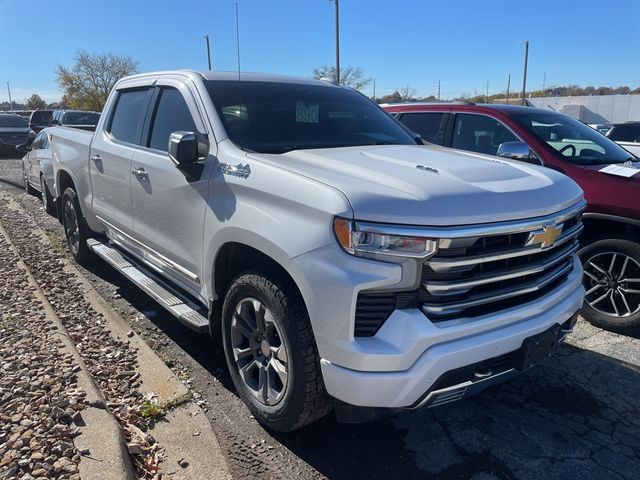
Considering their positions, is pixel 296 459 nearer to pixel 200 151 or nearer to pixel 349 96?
pixel 200 151

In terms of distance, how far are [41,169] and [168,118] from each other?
5705 millimetres

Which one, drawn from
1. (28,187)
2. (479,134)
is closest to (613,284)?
(479,134)

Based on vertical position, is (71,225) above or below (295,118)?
below

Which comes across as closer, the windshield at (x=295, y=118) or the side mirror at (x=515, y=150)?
the windshield at (x=295, y=118)

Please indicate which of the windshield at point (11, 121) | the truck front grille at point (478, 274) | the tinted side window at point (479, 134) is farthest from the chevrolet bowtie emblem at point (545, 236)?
the windshield at point (11, 121)

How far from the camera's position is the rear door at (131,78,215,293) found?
128 inches

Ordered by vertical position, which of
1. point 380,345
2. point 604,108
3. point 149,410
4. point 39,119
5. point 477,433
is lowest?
point 477,433

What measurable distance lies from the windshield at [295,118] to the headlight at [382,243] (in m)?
1.08

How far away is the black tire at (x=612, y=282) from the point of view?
4.20m

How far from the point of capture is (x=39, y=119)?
23.6 meters

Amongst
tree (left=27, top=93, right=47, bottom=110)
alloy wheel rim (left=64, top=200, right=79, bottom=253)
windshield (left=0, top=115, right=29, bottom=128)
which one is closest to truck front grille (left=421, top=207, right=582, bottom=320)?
alloy wheel rim (left=64, top=200, right=79, bottom=253)

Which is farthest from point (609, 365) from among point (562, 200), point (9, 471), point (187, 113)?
point (9, 471)

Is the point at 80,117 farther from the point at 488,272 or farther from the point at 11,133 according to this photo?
the point at 488,272

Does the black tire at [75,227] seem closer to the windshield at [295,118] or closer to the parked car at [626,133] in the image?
the windshield at [295,118]
